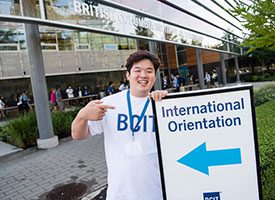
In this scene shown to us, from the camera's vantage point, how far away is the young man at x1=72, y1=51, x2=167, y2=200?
5.94 ft

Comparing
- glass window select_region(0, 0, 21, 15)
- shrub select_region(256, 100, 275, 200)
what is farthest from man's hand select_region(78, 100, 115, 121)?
glass window select_region(0, 0, 21, 15)

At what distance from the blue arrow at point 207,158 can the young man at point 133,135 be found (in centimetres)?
25

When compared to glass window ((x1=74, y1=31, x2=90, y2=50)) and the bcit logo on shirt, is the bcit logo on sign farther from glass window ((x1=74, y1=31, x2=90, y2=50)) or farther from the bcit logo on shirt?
glass window ((x1=74, y1=31, x2=90, y2=50))

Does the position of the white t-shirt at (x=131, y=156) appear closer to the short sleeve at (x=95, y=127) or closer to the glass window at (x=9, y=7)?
the short sleeve at (x=95, y=127)

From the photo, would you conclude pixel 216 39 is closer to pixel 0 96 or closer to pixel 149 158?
pixel 0 96

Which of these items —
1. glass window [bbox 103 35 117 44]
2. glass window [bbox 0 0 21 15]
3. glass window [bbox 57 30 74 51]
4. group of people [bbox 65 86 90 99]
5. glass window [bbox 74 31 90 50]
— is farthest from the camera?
glass window [bbox 103 35 117 44]

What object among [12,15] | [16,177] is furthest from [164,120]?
[12,15]

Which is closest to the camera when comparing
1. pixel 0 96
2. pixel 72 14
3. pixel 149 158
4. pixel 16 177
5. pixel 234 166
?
pixel 234 166

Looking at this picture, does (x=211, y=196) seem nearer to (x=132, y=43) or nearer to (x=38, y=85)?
(x=38, y=85)

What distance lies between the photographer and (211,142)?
1.70 meters

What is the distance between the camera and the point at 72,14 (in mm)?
7703

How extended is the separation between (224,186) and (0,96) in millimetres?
19929

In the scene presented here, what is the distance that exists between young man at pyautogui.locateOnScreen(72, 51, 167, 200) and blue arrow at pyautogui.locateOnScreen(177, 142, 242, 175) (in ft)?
0.82

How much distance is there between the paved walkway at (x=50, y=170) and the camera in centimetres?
489
